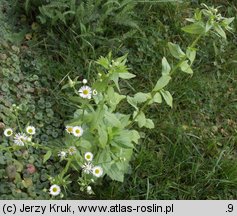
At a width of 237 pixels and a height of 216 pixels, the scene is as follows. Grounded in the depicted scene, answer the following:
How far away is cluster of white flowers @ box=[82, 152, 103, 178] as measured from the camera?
2.21 metres

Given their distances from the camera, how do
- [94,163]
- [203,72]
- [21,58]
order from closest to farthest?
[94,163], [21,58], [203,72]

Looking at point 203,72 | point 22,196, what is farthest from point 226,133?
point 22,196

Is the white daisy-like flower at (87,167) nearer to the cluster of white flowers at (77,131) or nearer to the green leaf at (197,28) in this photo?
the cluster of white flowers at (77,131)

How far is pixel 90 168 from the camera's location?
2217 millimetres

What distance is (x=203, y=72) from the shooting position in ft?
10.8

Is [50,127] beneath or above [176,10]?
beneath

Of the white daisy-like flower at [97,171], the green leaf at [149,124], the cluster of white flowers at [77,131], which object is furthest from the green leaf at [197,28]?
the white daisy-like flower at [97,171]

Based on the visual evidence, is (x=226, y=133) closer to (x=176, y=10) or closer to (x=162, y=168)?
(x=162, y=168)

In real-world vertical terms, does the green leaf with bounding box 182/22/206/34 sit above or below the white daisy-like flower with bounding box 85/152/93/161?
above

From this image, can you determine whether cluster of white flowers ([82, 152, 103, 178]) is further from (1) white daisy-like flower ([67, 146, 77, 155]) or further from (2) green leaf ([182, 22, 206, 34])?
(2) green leaf ([182, 22, 206, 34])

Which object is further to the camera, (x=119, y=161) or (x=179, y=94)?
(x=179, y=94)

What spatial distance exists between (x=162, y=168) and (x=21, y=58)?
1.22 m

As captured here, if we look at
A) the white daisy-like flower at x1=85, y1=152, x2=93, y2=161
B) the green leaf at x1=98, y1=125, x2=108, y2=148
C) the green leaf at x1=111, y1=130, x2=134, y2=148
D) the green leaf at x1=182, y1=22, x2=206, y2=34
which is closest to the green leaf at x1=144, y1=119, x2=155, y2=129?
the green leaf at x1=111, y1=130, x2=134, y2=148

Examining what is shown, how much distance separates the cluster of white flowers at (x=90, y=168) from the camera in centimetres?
221
